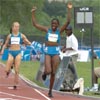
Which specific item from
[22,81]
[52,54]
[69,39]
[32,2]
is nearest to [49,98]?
[52,54]

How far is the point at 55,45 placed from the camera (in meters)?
14.5

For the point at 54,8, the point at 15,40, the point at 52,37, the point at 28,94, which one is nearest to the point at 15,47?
the point at 15,40

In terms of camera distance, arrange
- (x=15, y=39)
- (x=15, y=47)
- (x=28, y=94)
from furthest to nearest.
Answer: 1. (x=15, y=47)
2. (x=15, y=39)
3. (x=28, y=94)

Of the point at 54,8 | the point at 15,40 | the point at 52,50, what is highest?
the point at 54,8

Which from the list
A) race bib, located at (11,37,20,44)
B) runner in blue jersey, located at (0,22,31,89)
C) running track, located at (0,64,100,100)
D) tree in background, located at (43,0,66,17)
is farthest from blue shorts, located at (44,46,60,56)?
tree in background, located at (43,0,66,17)

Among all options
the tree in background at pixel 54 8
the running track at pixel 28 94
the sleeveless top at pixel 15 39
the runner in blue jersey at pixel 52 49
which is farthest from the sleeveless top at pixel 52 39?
the tree in background at pixel 54 8

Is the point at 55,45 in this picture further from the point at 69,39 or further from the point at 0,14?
the point at 0,14

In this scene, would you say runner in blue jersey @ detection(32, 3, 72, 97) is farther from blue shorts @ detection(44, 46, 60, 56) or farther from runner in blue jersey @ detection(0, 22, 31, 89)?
runner in blue jersey @ detection(0, 22, 31, 89)

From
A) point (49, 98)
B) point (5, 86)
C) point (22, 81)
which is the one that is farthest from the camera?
point (22, 81)

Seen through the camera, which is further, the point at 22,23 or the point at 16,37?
the point at 22,23

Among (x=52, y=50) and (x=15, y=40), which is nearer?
(x=52, y=50)

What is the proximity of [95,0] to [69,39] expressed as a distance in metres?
83.5

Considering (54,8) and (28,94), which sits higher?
(54,8)

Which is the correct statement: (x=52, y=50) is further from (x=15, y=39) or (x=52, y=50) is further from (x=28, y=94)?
(x=15, y=39)
